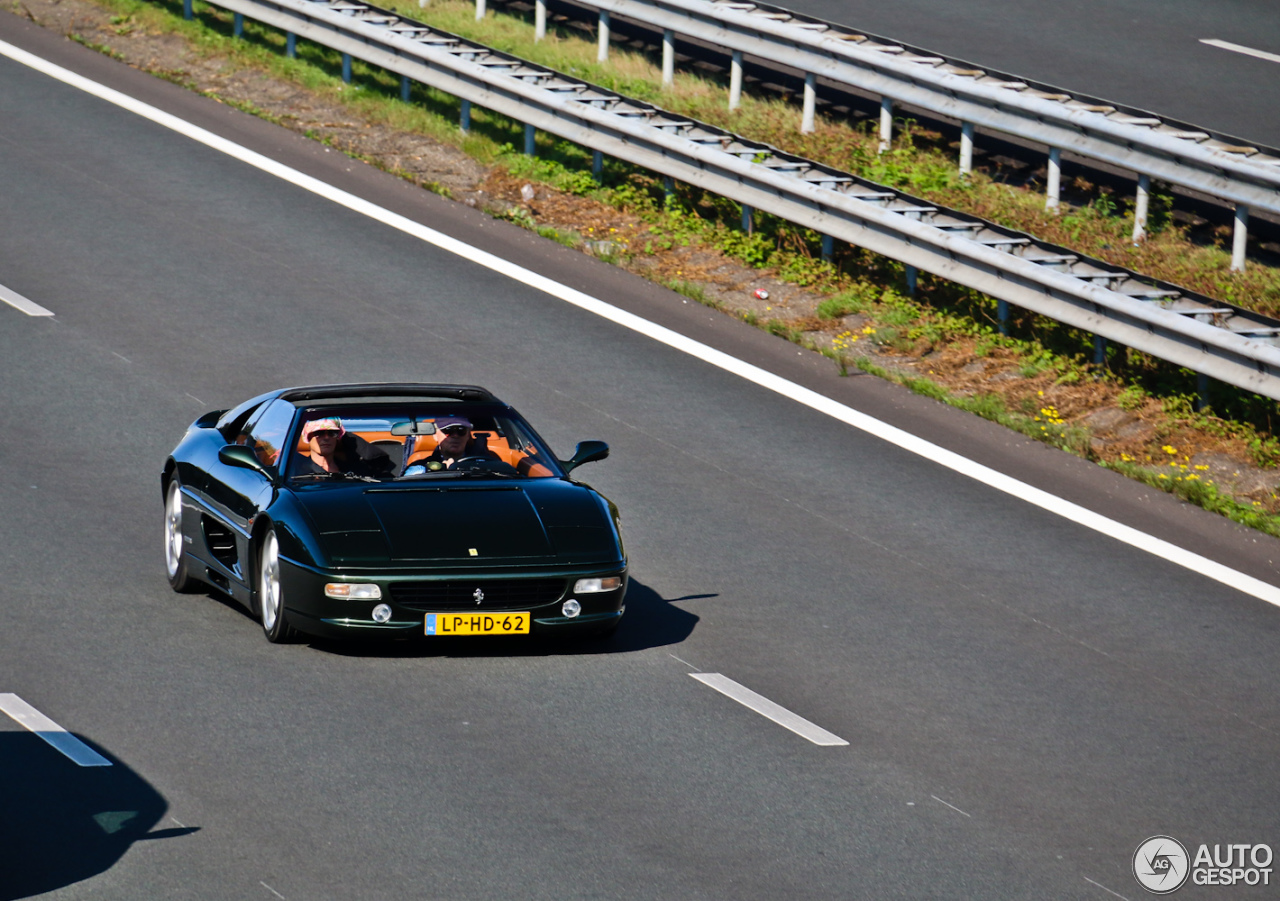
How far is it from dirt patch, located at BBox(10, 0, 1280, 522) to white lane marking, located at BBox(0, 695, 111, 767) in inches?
321

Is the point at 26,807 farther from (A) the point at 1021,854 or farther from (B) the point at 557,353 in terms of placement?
(B) the point at 557,353

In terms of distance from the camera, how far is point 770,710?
967 centimetres

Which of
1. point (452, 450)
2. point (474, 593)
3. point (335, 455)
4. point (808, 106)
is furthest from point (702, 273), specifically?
point (474, 593)

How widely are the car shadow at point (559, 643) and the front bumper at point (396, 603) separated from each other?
0.26 metres

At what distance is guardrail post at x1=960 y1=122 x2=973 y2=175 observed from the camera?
1784 centimetres

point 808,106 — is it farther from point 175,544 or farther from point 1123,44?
point 175,544

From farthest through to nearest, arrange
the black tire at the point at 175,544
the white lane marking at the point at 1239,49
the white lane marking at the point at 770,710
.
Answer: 1. the white lane marking at the point at 1239,49
2. the black tire at the point at 175,544
3. the white lane marking at the point at 770,710

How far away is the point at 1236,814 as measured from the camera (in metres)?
8.78

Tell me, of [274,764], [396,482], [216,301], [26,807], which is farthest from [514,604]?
[216,301]

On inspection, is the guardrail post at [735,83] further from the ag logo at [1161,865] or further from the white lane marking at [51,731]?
the ag logo at [1161,865]

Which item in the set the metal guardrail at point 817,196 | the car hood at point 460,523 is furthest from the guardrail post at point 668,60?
the car hood at point 460,523

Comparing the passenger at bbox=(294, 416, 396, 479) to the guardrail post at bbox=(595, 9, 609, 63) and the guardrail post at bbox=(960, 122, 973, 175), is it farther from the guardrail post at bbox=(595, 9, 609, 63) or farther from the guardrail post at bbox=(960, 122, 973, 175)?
the guardrail post at bbox=(595, 9, 609, 63)

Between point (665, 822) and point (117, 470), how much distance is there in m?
6.04

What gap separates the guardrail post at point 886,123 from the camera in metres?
18.6
